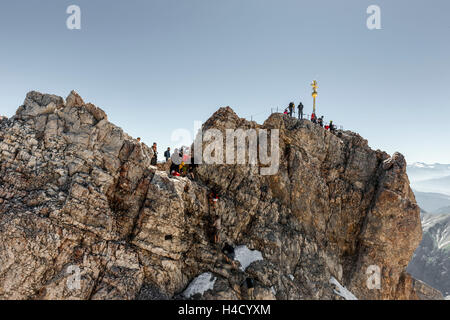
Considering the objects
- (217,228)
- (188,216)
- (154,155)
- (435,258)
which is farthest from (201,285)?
(435,258)

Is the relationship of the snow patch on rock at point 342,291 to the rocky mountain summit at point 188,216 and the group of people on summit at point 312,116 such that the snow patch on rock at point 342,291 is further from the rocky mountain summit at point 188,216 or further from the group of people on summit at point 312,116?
the group of people on summit at point 312,116

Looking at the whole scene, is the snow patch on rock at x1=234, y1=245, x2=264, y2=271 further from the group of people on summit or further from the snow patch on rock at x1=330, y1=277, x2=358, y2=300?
the group of people on summit

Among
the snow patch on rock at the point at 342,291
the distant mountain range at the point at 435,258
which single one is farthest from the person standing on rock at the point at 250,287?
the distant mountain range at the point at 435,258

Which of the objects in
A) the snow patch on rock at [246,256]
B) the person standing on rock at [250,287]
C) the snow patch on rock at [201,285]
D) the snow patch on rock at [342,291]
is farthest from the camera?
the snow patch on rock at [342,291]

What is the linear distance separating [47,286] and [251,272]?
15873 mm

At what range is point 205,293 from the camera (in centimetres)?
2055

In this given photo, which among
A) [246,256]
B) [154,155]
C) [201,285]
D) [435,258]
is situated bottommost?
[435,258]

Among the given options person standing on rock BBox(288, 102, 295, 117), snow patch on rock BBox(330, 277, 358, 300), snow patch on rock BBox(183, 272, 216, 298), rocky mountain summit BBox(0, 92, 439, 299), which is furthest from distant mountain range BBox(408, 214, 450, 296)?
snow patch on rock BBox(183, 272, 216, 298)

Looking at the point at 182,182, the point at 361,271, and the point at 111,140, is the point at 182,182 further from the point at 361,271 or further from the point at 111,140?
the point at 361,271

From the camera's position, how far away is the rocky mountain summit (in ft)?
61.4

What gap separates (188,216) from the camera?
24547 millimetres

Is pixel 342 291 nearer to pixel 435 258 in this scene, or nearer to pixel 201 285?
pixel 201 285

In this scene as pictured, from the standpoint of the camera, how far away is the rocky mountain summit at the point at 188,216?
18719 mm

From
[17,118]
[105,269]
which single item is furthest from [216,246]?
[17,118]
